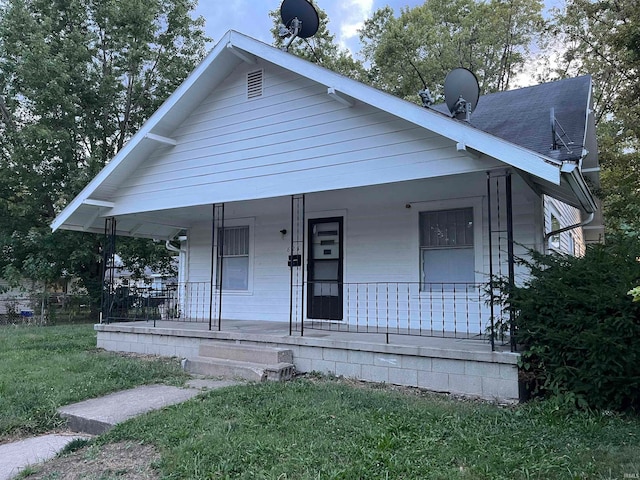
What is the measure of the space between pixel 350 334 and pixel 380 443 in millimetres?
3340

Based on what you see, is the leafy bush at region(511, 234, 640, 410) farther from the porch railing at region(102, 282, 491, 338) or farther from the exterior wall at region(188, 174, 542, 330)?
the porch railing at region(102, 282, 491, 338)

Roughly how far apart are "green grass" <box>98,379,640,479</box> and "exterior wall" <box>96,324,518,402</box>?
0.29m

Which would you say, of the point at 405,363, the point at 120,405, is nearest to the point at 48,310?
the point at 120,405

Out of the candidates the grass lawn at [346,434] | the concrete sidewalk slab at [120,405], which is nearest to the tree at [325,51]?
the concrete sidewalk slab at [120,405]

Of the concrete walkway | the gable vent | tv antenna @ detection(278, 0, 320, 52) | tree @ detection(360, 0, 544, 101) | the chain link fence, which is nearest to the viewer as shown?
the concrete walkway

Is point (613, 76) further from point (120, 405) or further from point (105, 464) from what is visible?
point (105, 464)

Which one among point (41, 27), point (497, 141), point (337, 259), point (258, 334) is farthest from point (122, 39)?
point (497, 141)

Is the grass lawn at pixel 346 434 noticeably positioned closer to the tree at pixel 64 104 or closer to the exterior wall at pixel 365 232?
the exterior wall at pixel 365 232

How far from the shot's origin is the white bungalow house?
5.52 meters

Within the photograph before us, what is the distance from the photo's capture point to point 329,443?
11.5 ft

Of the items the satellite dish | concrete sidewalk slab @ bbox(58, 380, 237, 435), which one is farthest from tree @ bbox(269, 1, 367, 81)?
concrete sidewalk slab @ bbox(58, 380, 237, 435)

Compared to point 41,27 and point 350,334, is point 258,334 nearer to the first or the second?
point 350,334

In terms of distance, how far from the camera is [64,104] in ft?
49.7

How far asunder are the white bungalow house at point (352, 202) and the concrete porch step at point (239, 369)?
16.6 inches
